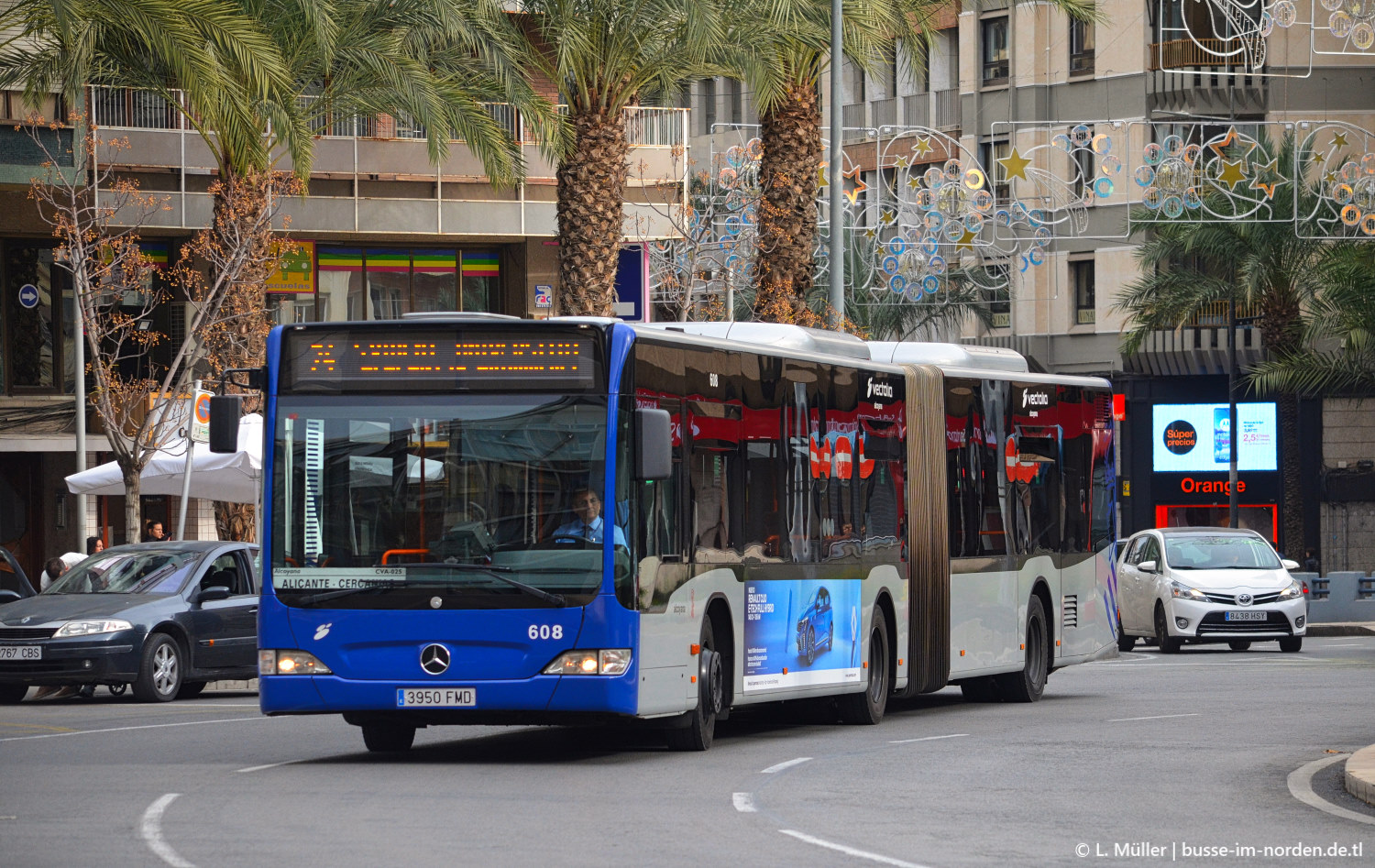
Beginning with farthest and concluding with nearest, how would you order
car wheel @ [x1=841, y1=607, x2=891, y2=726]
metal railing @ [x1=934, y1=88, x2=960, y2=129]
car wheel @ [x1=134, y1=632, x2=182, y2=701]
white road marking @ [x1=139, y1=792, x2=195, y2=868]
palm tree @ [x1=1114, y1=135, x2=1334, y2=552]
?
metal railing @ [x1=934, y1=88, x2=960, y2=129], palm tree @ [x1=1114, y1=135, x2=1334, y2=552], car wheel @ [x1=134, y1=632, x2=182, y2=701], car wheel @ [x1=841, y1=607, x2=891, y2=726], white road marking @ [x1=139, y1=792, x2=195, y2=868]

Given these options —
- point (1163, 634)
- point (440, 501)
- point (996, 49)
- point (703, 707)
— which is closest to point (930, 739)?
point (703, 707)

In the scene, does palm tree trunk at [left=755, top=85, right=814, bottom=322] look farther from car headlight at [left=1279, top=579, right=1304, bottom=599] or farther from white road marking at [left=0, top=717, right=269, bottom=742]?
white road marking at [left=0, top=717, right=269, bottom=742]

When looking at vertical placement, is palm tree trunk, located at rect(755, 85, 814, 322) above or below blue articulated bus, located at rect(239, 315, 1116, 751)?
above

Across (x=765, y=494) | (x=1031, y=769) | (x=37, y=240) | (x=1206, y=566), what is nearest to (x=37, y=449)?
(x=37, y=240)

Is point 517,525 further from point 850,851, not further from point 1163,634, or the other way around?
point 1163,634

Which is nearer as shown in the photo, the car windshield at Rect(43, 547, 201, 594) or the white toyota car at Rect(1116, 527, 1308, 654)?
the car windshield at Rect(43, 547, 201, 594)

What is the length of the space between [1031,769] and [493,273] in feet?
94.7

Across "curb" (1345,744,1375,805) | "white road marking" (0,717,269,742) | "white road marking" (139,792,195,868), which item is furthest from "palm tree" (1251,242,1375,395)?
"white road marking" (139,792,195,868)

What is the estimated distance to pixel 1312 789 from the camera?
1400 cm

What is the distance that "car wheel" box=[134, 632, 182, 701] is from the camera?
74.2 feet

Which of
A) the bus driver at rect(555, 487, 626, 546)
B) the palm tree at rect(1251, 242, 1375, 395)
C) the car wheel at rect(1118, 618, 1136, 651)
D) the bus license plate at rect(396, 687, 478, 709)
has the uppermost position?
the palm tree at rect(1251, 242, 1375, 395)

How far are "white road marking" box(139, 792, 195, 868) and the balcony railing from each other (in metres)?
22.1

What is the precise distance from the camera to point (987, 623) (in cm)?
2139

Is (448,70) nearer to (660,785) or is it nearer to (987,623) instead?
(987,623)
